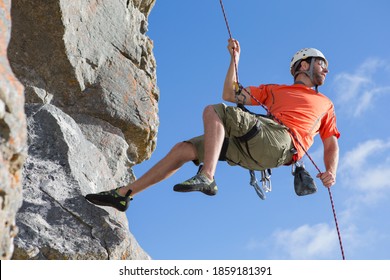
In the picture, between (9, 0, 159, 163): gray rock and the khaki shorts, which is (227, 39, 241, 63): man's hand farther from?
(9, 0, 159, 163): gray rock

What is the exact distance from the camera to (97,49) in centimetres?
995

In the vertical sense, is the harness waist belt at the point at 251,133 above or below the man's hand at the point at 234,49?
below

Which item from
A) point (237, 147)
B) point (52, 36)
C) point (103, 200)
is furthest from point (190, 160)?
point (52, 36)

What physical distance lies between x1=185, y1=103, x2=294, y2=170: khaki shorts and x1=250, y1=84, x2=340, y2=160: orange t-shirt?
0.23 m

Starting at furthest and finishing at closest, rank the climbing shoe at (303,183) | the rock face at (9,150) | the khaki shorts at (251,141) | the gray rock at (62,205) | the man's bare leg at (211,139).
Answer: the climbing shoe at (303,183)
the khaki shorts at (251,141)
the man's bare leg at (211,139)
the gray rock at (62,205)
the rock face at (9,150)

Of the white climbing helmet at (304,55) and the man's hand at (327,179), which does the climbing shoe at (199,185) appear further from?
the white climbing helmet at (304,55)

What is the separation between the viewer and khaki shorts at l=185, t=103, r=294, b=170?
314 inches

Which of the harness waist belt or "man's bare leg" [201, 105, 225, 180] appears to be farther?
the harness waist belt

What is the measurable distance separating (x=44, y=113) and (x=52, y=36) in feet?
4.35

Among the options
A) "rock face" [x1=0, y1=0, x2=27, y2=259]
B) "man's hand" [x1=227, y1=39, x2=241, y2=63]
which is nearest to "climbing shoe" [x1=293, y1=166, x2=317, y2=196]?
"man's hand" [x1=227, y1=39, x2=241, y2=63]

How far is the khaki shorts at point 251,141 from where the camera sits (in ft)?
26.2

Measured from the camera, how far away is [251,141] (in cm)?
809

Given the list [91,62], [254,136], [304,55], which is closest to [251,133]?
[254,136]

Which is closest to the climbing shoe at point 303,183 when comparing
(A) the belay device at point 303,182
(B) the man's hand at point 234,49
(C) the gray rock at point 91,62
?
(A) the belay device at point 303,182
